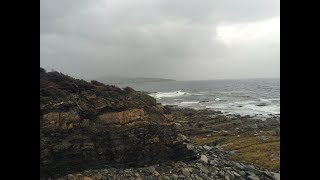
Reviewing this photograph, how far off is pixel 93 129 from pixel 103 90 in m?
1.86

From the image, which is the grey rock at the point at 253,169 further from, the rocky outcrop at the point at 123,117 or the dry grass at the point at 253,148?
the rocky outcrop at the point at 123,117

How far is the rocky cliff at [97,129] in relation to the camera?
7.77 metres

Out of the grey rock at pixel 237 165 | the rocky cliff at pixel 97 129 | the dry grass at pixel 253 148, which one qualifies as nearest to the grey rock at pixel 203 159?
the rocky cliff at pixel 97 129

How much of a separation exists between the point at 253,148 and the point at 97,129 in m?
6.31

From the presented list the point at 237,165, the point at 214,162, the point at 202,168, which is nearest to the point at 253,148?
the point at 237,165

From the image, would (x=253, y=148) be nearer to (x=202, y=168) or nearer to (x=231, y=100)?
(x=202, y=168)

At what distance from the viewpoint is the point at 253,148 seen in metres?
11.9

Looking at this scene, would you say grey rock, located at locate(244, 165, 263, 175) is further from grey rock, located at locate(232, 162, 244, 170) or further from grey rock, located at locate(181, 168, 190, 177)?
grey rock, located at locate(181, 168, 190, 177)

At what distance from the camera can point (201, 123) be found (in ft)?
59.9

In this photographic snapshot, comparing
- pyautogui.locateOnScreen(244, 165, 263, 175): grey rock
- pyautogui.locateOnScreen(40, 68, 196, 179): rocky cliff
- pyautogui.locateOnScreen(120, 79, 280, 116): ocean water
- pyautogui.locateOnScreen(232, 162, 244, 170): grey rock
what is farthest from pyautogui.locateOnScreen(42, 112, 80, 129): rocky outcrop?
pyautogui.locateOnScreen(120, 79, 280, 116): ocean water

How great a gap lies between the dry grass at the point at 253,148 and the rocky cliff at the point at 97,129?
237 cm
